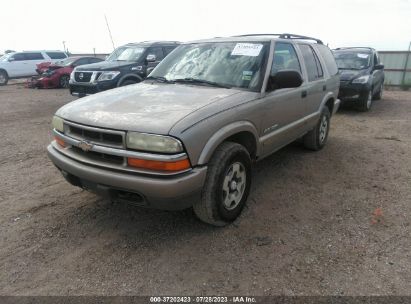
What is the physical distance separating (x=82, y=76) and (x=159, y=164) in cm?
768

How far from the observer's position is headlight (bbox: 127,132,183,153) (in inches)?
99.7

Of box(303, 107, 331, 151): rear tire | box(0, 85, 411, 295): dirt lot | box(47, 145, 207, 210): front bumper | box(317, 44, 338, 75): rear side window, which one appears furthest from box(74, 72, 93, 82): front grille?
box(47, 145, 207, 210): front bumper

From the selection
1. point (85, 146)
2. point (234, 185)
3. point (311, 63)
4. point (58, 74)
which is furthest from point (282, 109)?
point (58, 74)

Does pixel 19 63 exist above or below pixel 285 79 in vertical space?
below

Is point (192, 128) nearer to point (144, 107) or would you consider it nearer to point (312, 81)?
point (144, 107)

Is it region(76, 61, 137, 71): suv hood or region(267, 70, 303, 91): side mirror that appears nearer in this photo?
region(267, 70, 303, 91): side mirror

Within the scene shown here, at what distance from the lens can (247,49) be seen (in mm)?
3750

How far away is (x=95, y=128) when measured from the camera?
9.15 ft

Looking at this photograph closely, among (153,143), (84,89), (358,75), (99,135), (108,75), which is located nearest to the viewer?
(153,143)

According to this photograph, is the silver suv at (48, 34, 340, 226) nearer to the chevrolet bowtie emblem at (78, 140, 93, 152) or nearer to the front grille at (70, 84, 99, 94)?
the chevrolet bowtie emblem at (78, 140, 93, 152)

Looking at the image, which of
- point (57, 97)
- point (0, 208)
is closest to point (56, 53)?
point (57, 97)

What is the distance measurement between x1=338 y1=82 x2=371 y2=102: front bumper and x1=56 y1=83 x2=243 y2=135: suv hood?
6.68 m

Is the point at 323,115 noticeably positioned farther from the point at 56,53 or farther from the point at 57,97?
the point at 56,53

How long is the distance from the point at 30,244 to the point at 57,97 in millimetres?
11247
